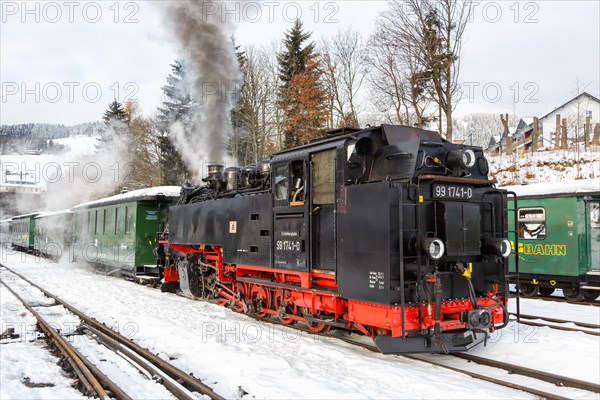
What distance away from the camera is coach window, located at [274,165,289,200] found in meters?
7.92

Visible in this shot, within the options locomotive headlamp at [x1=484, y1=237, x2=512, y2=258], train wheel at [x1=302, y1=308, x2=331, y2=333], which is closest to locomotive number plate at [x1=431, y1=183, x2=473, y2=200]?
locomotive headlamp at [x1=484, y1=237, x2=512, y2=258]

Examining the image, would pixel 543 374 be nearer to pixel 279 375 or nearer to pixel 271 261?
pixel 279 375

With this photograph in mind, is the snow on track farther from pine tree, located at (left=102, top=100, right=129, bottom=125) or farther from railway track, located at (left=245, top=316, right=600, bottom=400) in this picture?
pine tree, located at (left=102, top=100, right=129, bottom=125)

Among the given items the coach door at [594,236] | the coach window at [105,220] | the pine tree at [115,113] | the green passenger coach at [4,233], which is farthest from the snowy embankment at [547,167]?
the green passenger coach at [4,233]

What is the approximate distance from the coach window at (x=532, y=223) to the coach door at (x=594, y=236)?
3.48ft

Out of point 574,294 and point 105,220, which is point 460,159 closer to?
point 574,294

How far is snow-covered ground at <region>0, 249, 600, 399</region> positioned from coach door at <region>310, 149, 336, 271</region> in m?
1.31

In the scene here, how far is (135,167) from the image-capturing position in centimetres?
4156

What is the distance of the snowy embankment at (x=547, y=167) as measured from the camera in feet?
81.5

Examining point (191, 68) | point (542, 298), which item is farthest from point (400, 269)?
point (191, 68)

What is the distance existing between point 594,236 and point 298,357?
371 inches

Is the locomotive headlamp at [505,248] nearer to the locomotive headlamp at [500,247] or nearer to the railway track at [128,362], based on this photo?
the locomotive headlamp at [500,247]

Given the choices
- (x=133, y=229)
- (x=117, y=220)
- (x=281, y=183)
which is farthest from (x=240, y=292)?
(x=117, y=220)

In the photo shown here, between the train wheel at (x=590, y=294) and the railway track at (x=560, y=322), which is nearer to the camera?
the railway track at (x=560, y=322)
